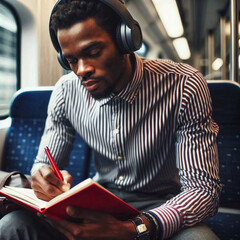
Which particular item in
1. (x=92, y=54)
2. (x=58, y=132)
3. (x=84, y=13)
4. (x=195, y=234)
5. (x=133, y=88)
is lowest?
(x=195, y=234)

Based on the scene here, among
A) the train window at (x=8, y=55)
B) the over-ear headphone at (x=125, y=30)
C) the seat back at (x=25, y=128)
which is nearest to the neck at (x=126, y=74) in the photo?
the over-ear headphone at (x=125, y=30)

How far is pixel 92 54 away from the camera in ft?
3.56

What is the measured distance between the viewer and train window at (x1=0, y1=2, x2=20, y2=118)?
221 centimetres

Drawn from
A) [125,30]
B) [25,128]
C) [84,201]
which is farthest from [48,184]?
[25,128]

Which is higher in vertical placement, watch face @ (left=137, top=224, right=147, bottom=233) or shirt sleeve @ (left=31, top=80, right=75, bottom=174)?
shirt sleeve @ (left=31, top=80, right=75, bottom=174)

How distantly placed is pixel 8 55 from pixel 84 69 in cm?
149

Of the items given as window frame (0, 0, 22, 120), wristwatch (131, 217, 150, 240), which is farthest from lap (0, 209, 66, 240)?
window frame (0, 0, 22, 120)

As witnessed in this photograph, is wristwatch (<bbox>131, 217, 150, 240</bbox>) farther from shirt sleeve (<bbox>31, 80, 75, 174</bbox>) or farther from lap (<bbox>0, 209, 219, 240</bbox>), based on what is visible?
shirt sleeve (<bbox>31, 80, 75, 174</bbox>)

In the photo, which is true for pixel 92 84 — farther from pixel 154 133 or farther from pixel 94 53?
pixel 154 133

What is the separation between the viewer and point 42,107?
2010 millimetres

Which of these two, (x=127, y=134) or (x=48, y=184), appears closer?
(x=48, y=184)

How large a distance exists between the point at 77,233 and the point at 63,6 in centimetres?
83

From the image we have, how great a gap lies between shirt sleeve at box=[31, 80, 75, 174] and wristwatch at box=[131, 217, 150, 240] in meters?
0.64

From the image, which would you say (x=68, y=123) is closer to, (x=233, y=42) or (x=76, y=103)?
(x=76, y=103)
